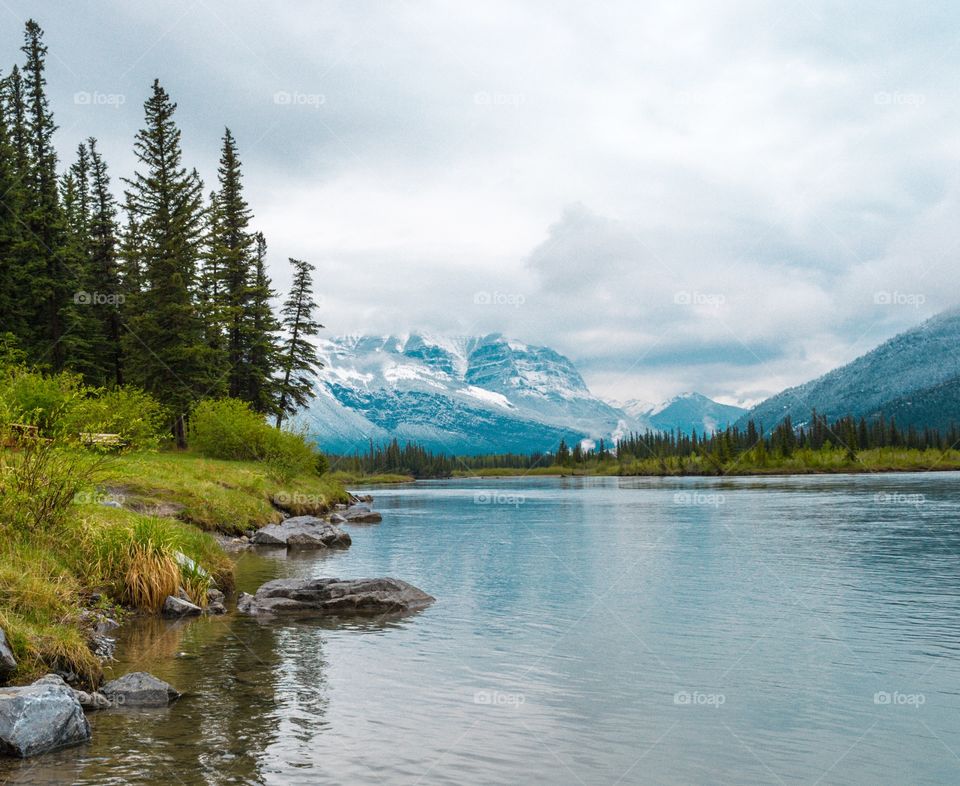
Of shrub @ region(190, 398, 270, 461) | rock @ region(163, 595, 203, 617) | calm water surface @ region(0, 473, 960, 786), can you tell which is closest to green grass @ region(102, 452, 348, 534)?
shrub @ region(190, 398, 270, 461)

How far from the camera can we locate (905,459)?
173250 mm

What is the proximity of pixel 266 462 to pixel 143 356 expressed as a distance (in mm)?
11487

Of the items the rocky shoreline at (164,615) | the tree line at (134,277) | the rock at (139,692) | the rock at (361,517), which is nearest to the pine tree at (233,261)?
the tree line at (134,277)

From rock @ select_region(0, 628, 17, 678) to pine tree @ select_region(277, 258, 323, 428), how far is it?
60.8 metres

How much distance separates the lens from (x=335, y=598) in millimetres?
20969

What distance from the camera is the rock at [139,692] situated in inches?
465

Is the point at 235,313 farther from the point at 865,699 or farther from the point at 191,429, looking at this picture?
the point at 865,699

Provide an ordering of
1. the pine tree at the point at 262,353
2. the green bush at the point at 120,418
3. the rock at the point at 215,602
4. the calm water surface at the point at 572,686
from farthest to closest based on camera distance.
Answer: the pine tree at the point at 262,353 → the rock at the point at 215,602 → the green bush at the point at 120,418 → the calm water surface at the point at 572,686

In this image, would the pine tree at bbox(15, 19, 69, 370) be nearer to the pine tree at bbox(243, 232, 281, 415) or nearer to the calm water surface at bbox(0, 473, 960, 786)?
the pine tree at bbox(243, 232, 281, 415)

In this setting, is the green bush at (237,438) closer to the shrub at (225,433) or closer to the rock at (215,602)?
the shrub at (225,433)

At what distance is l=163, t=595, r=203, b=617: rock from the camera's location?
1823cm

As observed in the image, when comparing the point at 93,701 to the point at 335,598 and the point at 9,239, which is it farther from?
the point at 9,239

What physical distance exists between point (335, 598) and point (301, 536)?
55.1ft

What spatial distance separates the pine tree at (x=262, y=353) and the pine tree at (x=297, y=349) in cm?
115
